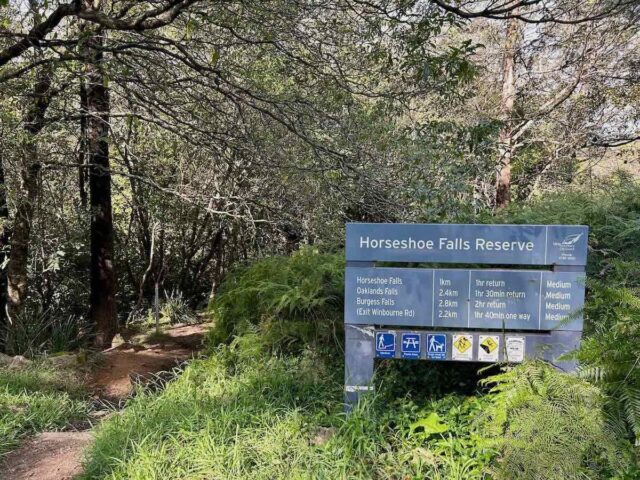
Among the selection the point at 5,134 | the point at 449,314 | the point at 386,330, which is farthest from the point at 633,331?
the point at 5,134

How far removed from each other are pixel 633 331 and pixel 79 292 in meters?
10.4

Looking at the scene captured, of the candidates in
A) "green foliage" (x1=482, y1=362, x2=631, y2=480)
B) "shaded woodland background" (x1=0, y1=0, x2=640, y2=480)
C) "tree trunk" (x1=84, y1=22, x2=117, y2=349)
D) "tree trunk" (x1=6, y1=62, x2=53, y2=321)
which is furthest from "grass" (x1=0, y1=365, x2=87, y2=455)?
"green foliage" (x1=482, y1=362, x2=631, y2=480)

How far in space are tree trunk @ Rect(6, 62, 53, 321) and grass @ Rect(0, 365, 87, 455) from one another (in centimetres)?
222

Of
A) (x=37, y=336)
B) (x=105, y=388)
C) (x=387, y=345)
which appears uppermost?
(x=387, y=345)

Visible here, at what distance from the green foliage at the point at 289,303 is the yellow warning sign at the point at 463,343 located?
124 cm

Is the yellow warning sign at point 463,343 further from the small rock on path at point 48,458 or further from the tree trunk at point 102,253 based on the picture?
the tree trunk at point 102,253

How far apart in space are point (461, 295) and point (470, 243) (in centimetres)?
35

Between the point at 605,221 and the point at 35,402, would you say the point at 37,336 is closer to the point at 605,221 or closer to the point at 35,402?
the point at 35,402

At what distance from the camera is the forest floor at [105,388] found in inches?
139

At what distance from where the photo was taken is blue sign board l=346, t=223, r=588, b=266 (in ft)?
11.1

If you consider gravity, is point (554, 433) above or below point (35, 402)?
above

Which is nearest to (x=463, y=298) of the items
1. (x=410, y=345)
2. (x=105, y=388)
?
(x=410, y=345)

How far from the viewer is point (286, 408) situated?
369 centimetres

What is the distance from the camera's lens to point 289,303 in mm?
4527
